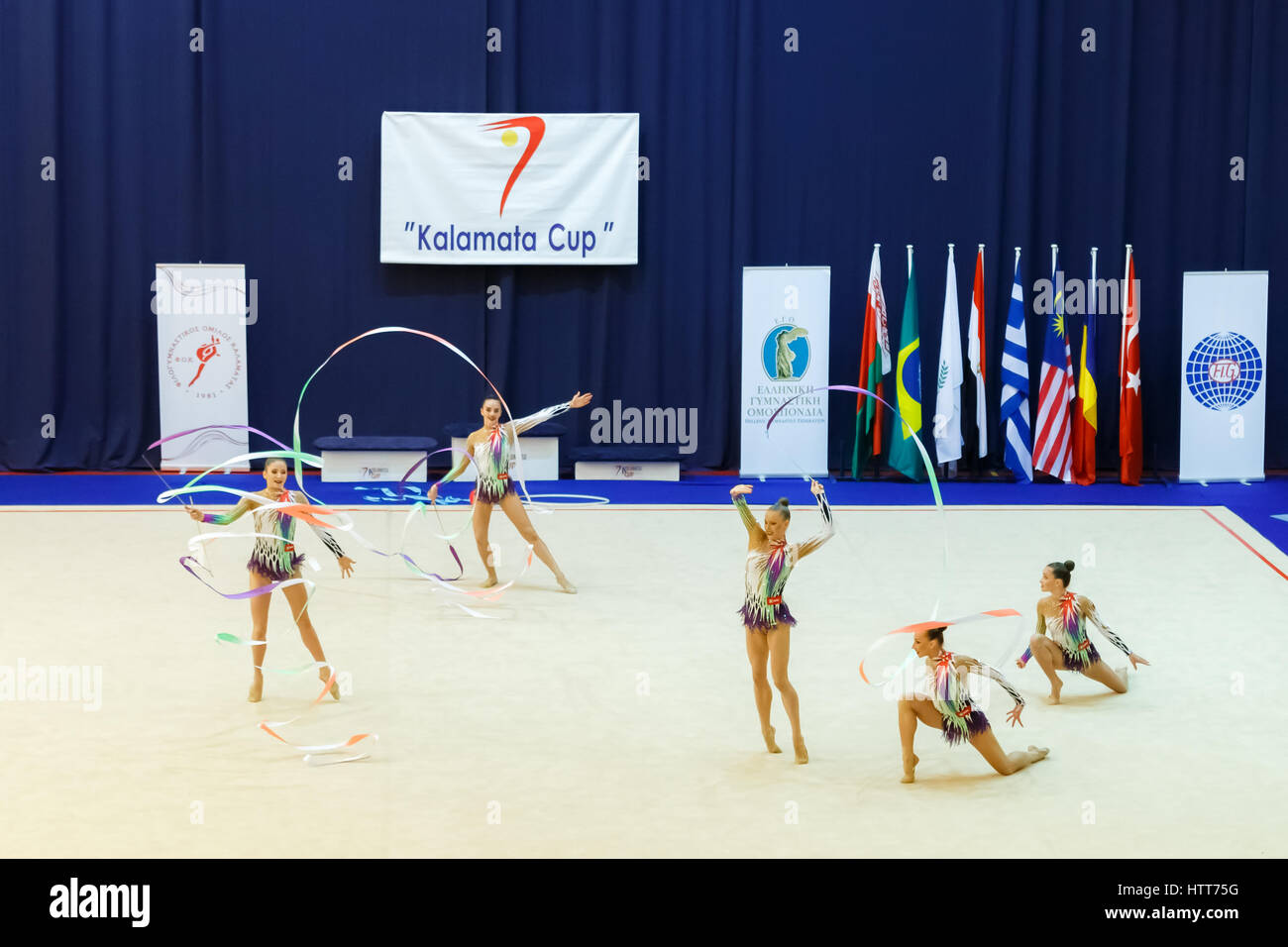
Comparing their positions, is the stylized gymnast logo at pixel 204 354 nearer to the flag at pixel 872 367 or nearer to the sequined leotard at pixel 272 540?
the flag at pixel 872 367

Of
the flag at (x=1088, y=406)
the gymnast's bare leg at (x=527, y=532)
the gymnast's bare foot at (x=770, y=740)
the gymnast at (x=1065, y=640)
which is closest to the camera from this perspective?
the gymnast's bare foot at (x=770, y=740)

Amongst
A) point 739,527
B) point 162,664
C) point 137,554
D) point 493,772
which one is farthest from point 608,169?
point 493,772

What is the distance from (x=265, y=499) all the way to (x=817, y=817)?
307cm

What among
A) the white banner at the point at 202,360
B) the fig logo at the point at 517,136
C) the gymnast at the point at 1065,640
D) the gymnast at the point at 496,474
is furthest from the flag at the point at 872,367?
the gymnast at the point at 1065,640

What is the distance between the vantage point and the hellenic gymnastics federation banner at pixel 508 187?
13969 millimetres

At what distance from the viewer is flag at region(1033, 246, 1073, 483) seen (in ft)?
45.1

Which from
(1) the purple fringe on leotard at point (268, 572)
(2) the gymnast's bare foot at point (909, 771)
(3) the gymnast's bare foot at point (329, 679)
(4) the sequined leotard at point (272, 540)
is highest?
(4) the sequined leotard at point (272, 540)

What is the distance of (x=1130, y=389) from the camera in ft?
45.4

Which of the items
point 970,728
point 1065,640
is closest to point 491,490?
point 1065,640

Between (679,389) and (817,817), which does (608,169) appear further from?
(817,817)

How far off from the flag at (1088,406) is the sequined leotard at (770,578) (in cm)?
869

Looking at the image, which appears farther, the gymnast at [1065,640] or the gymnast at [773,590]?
the gymnast at [1065,640]

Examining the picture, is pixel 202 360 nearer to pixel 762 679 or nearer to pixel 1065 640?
pixel 762 679

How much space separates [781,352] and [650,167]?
243 cm
